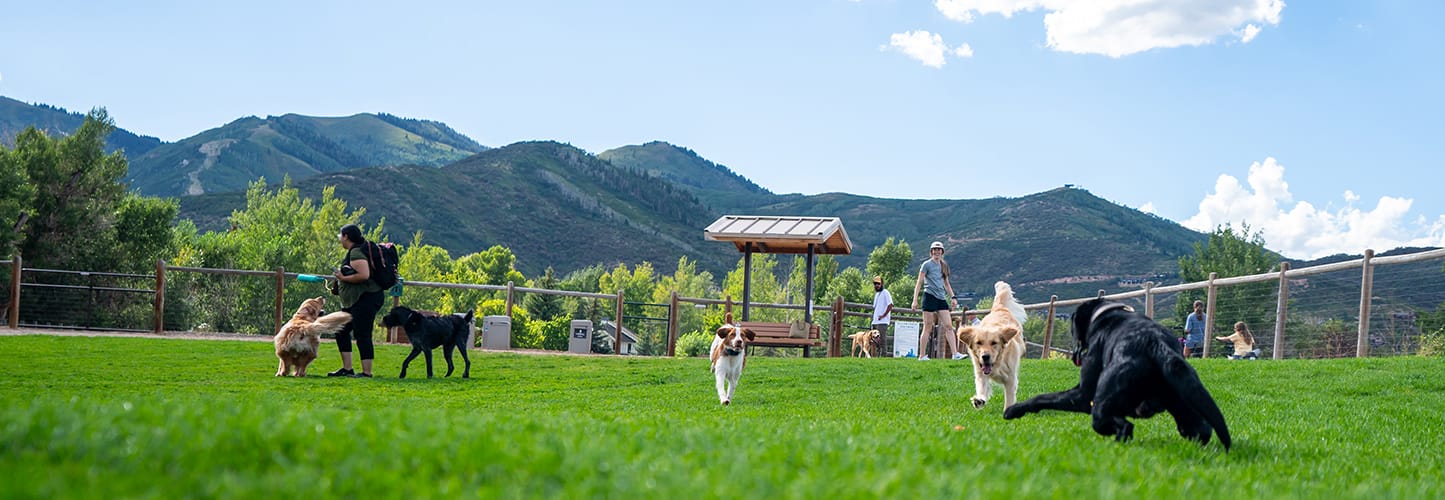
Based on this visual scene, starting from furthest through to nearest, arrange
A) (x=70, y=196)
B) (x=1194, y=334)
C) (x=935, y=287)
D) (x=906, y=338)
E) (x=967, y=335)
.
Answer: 1. (x=70, y=196)
2. (x=906, y=338)
3. (x=1194, y=334)
4. (x=935, y=287)
5. (x=967, y=335)

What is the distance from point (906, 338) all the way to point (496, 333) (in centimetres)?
951

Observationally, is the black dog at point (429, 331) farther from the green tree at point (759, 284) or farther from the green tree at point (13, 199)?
the green tree at point (759, 284)

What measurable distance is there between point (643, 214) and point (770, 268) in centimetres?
8034

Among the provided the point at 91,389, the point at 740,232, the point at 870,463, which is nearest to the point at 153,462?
the point at 870,463

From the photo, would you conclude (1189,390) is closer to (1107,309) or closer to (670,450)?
(1107,309)

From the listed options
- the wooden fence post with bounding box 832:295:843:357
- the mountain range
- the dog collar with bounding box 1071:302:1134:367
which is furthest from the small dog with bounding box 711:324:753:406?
the mountain range

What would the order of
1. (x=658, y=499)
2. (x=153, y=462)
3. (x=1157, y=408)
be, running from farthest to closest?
(x=1157, y=408) < (x=153, y=462) < (x=658, y=499)

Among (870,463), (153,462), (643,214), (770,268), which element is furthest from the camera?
(643,214)

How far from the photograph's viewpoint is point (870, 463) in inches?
163

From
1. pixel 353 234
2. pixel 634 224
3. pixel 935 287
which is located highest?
pixel 634 224

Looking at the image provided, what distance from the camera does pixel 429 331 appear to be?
1423 cm

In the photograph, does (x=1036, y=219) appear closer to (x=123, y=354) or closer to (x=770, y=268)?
(x=770, y=268)

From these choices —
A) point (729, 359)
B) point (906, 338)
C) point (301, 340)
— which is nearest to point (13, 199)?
point (301, 340)

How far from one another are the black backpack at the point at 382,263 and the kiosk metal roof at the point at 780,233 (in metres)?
9.24
